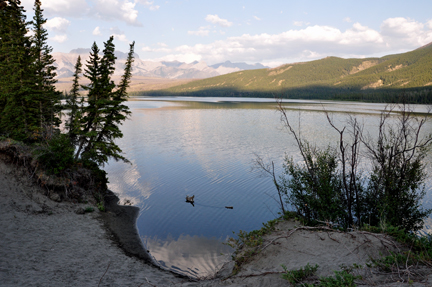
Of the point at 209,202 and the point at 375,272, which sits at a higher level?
the point at 375,272

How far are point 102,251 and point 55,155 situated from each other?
9225 mm

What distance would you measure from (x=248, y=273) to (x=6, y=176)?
55.8 feet

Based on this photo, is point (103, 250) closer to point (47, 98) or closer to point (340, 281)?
point (340, 281)

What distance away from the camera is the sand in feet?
29.4

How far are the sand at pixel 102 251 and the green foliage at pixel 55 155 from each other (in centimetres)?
140

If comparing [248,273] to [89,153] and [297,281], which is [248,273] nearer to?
[297,281]

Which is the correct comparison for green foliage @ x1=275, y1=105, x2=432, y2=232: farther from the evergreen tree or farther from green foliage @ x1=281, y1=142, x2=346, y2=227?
the evergreen tree

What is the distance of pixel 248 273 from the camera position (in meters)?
9.59

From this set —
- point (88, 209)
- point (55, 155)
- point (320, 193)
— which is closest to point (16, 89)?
point (55, 155)

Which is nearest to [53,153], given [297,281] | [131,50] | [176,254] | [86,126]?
[86,126]

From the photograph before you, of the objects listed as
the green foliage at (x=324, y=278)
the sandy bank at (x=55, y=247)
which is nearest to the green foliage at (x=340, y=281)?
the green foliage at (x=324, y=278)

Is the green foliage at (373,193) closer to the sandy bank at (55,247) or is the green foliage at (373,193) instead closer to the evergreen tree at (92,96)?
the sandy bank at (55,247)

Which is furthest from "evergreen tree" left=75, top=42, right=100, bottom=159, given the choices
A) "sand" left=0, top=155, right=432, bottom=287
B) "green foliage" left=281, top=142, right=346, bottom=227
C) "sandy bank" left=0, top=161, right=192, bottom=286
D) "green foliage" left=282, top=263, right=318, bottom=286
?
"green foliage" left=282, top=263, right=318, bottom=286

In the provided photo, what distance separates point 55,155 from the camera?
18.8m
